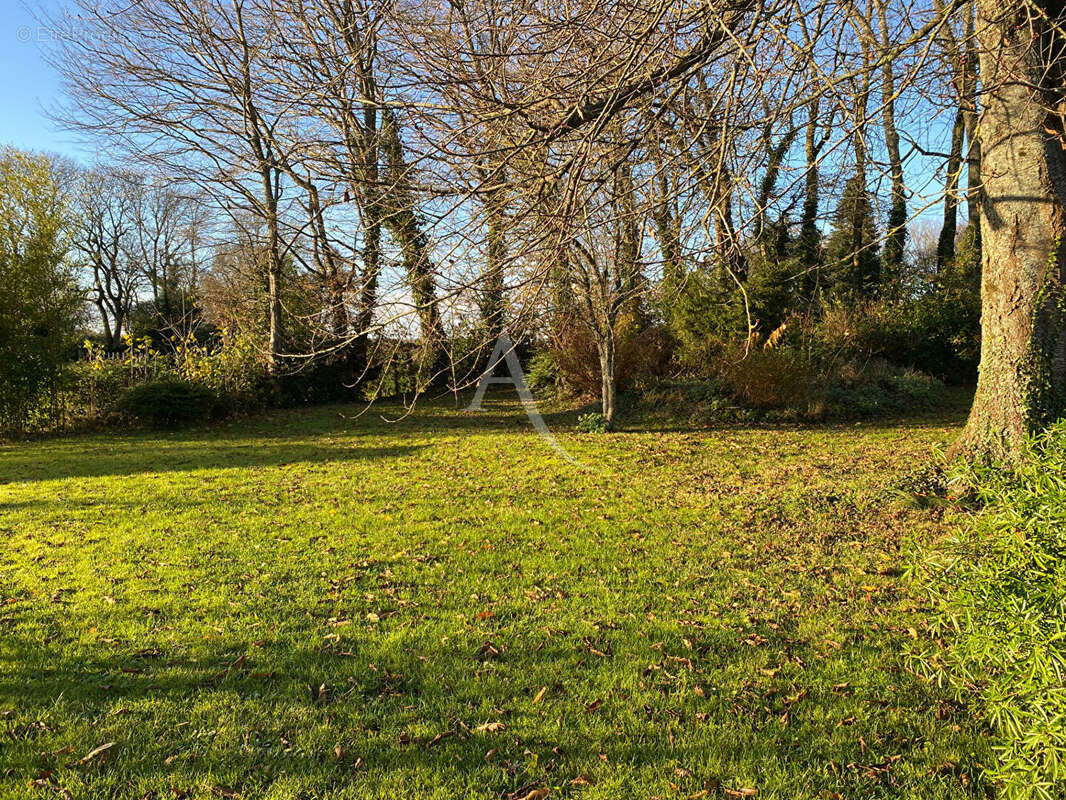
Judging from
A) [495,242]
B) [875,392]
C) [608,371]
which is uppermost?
[495,242]

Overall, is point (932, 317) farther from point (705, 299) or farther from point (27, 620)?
point (27, 620)

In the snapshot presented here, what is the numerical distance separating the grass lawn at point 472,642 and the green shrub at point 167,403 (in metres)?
4.93

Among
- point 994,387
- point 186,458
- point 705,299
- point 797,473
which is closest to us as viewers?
point 994,387

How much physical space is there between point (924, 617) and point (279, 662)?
3.75m

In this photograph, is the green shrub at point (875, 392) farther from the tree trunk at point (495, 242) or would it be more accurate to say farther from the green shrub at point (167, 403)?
the green shrub at point (167, 403)

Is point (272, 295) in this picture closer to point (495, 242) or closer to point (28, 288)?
point (28, 288)

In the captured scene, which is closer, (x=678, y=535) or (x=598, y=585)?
(x=598, y=585)

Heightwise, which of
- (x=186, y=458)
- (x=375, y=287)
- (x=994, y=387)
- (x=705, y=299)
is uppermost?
(x=705, y=299)

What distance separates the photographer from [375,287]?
3.47 metres

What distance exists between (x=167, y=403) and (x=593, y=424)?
8.39 meters

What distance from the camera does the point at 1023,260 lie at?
5.07m

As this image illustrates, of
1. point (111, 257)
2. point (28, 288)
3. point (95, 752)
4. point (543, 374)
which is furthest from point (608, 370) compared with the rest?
point (111, 257)

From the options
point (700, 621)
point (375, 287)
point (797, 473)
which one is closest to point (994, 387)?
point (797, 473)

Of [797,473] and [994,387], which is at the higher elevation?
[994,387]
